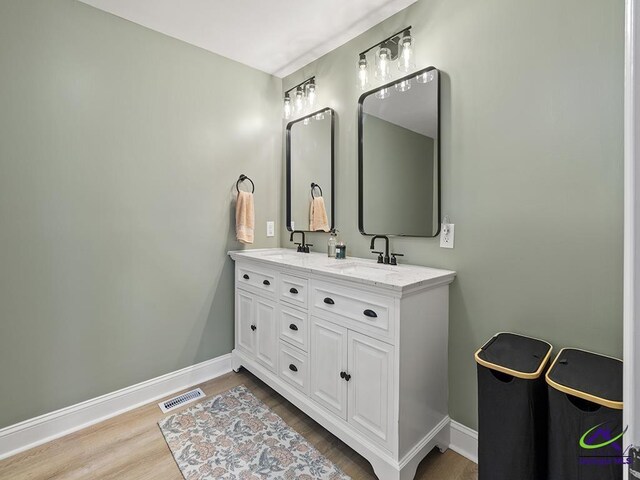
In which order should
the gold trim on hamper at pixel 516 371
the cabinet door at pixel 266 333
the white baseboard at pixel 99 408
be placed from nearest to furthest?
1. the gold trim on hamper at pixel 516 371
2. the white baseboard at pixel 99 408
3. the cabinet door at pixel 266 333

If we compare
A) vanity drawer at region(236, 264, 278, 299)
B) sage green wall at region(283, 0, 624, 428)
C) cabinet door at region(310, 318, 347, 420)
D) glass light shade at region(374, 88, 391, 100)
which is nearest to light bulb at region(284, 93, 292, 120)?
glass light shade at region(374, 88, 391, 100)

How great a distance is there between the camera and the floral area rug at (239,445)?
1.53 m

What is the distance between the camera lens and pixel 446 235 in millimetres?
1720

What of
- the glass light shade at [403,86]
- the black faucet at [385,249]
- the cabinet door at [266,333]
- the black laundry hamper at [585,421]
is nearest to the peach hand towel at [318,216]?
the black faucet at [385,249]

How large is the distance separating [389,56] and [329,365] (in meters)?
1.83

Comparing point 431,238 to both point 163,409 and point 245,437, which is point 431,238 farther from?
point 163,409

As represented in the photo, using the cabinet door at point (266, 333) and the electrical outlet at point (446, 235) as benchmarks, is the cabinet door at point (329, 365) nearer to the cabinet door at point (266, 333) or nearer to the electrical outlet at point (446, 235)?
the cabinet door at point (266, 333)

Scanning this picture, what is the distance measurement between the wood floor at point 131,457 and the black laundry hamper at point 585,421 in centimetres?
57

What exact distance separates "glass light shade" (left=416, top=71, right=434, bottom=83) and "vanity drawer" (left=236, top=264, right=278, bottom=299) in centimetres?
145

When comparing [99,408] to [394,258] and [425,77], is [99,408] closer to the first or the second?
[394,258]

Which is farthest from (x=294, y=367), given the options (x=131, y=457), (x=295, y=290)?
(x=131, y=457)

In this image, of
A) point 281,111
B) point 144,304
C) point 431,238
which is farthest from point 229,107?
point 431,238

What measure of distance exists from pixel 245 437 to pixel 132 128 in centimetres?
202

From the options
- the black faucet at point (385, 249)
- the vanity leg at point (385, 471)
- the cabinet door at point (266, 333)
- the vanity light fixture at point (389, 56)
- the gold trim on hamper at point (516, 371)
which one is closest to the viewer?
the gold trim on hamper at point (516, 371)
